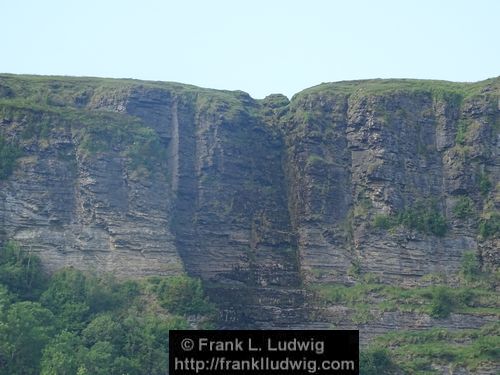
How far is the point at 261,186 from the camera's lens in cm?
8012

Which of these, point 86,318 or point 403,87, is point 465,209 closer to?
point 403,87

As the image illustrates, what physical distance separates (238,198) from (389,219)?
10870 millimetres

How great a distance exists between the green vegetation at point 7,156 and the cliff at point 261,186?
92 mm

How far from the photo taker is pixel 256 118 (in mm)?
83250

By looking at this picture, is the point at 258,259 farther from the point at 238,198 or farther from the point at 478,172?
the point at 478,172

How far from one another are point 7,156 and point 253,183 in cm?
1823

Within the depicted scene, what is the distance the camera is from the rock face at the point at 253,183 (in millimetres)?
70625

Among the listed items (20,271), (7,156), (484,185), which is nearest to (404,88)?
(484,185)

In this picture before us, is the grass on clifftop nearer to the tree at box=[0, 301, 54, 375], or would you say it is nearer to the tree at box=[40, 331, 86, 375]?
the tree at box=[40, 331, 86, 375]

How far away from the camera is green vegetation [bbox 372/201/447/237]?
7519 centimetres

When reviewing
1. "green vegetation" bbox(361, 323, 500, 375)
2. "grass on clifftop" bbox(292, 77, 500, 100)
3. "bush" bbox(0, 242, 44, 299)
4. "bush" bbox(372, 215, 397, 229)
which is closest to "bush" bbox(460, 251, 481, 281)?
"green vegetation" bbox(361, 323, 500, 375)

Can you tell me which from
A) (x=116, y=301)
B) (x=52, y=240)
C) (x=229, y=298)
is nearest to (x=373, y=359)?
(x=229, y=298)

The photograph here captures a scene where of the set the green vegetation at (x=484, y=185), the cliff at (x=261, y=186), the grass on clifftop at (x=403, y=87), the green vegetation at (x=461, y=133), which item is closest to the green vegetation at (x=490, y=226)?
the cliff at (x=261, y=186)

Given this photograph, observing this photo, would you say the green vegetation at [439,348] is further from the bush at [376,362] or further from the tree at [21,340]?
the tree at [21,340]
